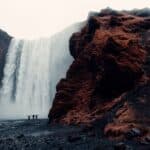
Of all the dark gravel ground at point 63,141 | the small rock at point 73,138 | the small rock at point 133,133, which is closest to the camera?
the dark gravel ground at point 63,141

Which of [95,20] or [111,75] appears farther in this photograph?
[95,20]

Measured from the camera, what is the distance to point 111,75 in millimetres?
61281

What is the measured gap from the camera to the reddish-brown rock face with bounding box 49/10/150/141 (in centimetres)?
5416

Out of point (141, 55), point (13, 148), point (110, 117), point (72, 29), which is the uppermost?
point (72, 29)

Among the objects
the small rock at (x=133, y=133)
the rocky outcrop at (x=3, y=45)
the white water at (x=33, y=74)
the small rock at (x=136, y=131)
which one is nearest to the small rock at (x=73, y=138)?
the small rock at (x=133, y=133)

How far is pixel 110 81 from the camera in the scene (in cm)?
6184

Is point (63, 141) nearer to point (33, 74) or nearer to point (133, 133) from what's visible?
point (133, 133)

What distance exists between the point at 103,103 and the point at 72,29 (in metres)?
53.6

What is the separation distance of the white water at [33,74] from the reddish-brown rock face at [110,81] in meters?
34.5

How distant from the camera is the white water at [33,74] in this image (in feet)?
350

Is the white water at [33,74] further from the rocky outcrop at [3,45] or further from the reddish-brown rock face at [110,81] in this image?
the reddish-brown rock face at [110,81]

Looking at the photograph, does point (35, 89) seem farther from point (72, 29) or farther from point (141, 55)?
point (141, 55)

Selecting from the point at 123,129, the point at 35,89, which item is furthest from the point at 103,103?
the point at 35,89

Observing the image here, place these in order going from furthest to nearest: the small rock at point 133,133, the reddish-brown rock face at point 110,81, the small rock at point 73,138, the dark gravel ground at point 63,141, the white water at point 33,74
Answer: the white water at point 33,74
the reddish-brown rock face at point 110,81
the small rock at point 73,138
the small rock at point 133,133
the dark gravel ground at point 63,141
